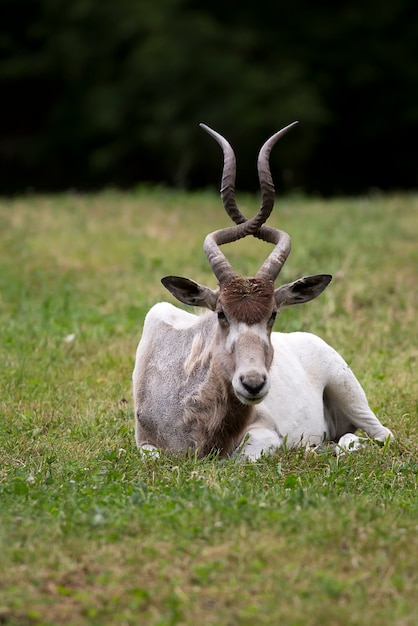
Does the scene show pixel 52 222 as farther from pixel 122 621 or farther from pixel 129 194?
pixel 122 621

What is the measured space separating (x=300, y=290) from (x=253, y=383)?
1033 mm

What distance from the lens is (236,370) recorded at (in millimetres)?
6422

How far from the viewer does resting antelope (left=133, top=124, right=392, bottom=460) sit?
21.6 feet

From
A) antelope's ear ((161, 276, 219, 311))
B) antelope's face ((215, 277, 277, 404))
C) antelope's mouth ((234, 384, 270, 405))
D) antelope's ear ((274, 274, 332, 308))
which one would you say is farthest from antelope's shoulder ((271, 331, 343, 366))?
antelope's mouth ((234, 384, 270, 405))

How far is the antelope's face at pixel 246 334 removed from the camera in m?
6.30

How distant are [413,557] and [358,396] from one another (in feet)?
9.58

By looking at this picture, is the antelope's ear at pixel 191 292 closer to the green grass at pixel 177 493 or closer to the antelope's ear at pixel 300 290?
the antelope's ear at pixel 300 290

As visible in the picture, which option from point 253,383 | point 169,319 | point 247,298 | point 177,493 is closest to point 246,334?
point 247,298

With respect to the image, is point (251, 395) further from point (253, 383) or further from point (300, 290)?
point (300, 290)

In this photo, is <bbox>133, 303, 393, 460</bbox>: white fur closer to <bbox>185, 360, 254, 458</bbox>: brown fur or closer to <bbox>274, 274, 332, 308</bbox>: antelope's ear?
<bbox>185, 360, 254, 458</bbox>: brown fur

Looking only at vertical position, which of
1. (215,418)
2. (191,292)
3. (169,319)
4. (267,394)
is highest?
(191,292)

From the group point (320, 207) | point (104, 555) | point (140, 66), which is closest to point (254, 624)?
point (104, 555)

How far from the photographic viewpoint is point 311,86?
30391mm

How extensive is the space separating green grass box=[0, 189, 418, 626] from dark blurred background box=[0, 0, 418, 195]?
16.8 metres
